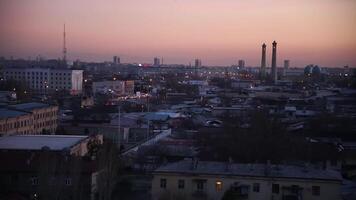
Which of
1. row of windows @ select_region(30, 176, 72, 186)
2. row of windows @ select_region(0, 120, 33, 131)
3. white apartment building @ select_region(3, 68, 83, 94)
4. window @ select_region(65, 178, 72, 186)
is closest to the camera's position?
row of windows @ select_region(30, 176, 72, 186)

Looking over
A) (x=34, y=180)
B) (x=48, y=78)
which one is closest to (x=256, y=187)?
(x=34, y=180)

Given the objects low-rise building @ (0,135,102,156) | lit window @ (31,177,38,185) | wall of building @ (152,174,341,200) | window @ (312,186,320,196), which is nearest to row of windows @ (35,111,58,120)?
low-rise building @ (0,135,102,156)

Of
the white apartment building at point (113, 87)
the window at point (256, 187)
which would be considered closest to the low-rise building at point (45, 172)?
the window at point (256, 187)

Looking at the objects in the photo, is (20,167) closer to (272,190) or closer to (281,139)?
(272,190)

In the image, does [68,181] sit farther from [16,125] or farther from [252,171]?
[16,125]

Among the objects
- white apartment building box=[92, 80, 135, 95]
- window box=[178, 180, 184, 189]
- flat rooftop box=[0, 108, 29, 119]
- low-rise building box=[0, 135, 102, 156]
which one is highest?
flat rooftop box=[0, 108, 29, 119]

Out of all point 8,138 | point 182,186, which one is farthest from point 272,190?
Result: point 8,138

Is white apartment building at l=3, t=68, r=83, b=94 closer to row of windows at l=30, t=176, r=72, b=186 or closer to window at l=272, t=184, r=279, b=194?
row of windows at l=30, t=176, r=72, b=186

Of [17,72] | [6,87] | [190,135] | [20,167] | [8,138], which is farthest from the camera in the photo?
[17,72]
